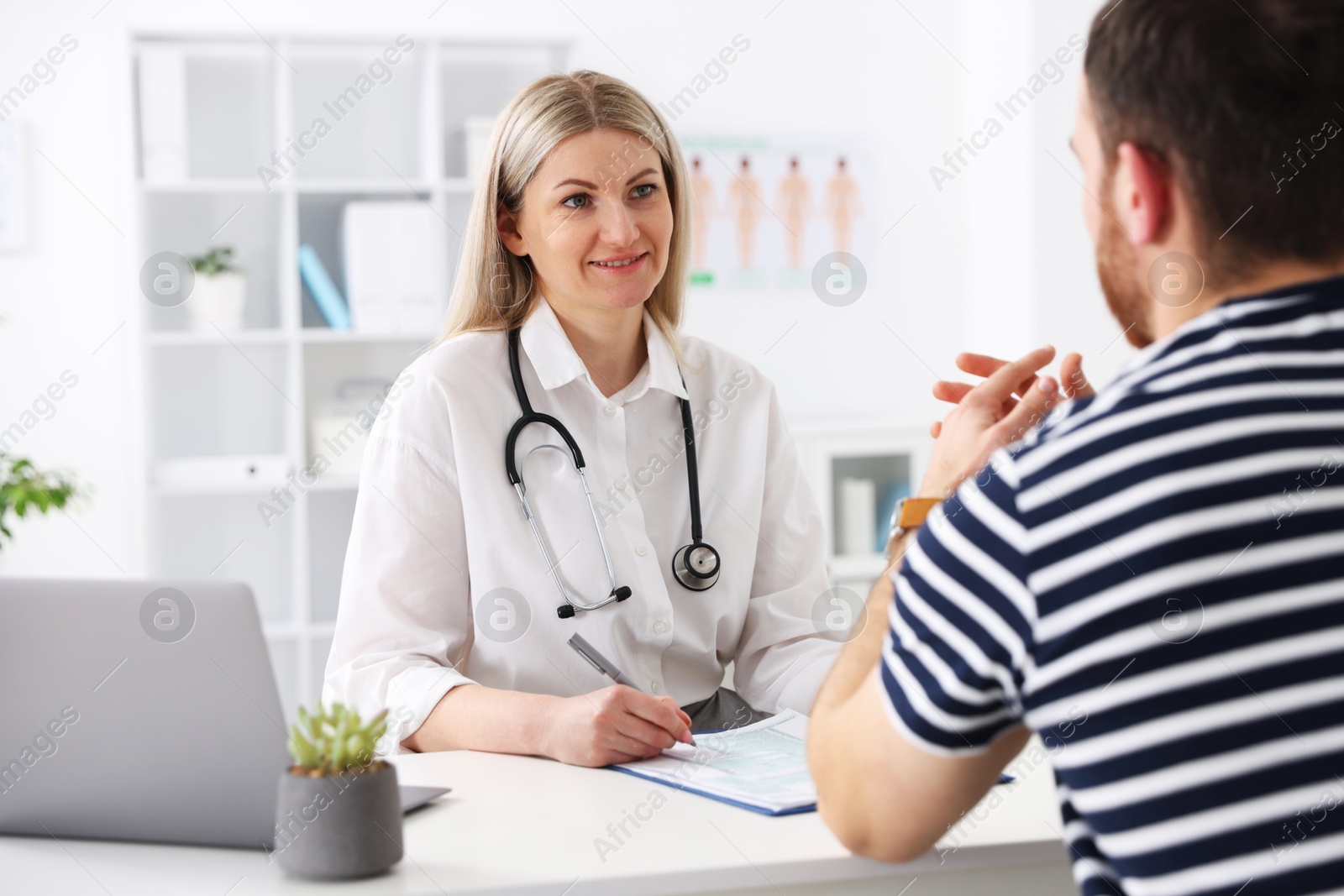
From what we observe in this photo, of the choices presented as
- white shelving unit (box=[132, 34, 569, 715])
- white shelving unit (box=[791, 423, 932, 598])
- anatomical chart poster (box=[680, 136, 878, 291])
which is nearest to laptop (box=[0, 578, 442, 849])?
white shelving unit (box=[132, 34, 569, 715])

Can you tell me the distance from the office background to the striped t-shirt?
2.72 m

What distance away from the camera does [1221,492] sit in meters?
0.73

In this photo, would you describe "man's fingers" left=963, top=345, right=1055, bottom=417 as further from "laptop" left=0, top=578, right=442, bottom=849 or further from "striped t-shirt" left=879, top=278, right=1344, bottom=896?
"laptop" left=0, top=578, right=442, bottom=849

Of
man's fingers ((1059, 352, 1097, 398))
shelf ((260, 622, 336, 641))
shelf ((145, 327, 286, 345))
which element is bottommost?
shelf ((260, 622, 336, 641))

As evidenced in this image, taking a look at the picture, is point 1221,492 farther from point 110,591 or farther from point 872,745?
point 110,591

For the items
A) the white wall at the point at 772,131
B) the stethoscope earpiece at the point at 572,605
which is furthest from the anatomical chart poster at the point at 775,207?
the stethoscope earpiece at the point at 572,605

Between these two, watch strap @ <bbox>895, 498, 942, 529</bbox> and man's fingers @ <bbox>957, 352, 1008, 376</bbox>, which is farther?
man's fingers @ <bbox>957, 352, 1008, 376</bbox>

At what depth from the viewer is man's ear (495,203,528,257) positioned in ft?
6.15

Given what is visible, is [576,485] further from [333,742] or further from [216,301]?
[216,301]

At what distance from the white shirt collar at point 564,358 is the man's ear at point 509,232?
0.30ft

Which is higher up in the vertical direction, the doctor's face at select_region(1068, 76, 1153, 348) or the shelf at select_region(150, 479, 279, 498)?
the doctor's face at select_region(1068, 76, 1153, 348)

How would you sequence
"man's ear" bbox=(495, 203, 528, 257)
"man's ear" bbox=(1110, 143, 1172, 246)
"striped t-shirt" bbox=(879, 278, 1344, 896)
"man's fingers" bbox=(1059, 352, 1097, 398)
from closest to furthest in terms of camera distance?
"striped t-shirt" bbox=(879, 278, 1344, 896), "man's ear" bbox=(1110, 143, 1172, 246), "man's fingers" bbox=(1059, 352, 1097, 398), "man's ear" bbox=(495, 203, 528, 257)

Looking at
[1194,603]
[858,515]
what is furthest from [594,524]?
[858,515]

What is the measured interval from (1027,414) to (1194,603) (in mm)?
427
